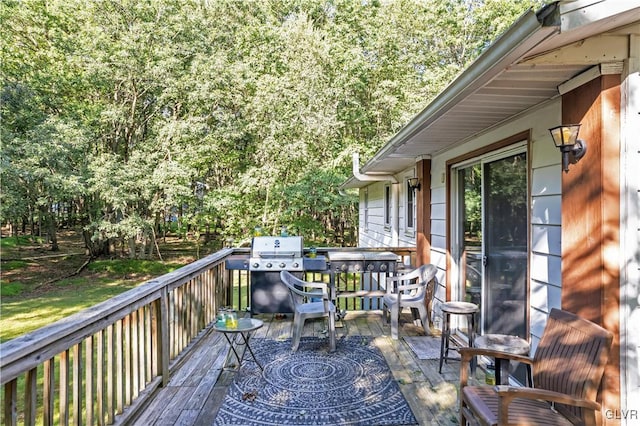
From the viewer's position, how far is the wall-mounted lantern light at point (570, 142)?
2.12m

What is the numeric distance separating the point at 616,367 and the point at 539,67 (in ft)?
5.09

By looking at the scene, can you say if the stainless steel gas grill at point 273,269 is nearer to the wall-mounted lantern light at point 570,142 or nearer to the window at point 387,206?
the window at point 387,206

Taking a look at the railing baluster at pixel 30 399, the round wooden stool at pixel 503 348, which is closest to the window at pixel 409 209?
the round wooden stool at pixel 503 348

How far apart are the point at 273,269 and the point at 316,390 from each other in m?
2.14

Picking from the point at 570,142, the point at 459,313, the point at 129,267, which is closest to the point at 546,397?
the point at 570,142

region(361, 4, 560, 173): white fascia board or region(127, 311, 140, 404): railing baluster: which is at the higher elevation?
region(361, 4, 560, 173): white fascia board

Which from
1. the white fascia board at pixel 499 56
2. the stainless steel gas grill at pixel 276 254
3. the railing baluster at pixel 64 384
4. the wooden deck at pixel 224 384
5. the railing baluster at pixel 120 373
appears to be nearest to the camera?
the white fascia board at pixel 499 56

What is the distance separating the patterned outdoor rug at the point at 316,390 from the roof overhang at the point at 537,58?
85.3 inches

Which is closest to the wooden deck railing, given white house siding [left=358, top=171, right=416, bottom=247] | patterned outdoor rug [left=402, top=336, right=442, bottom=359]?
patterned outdoor rug [left=402, top=336, right=442, bottom=359]

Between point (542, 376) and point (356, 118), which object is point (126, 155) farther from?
point (542, 376)

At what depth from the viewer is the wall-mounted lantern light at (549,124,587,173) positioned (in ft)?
6.96

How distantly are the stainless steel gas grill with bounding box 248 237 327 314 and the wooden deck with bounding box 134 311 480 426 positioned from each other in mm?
460

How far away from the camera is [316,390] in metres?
3.23

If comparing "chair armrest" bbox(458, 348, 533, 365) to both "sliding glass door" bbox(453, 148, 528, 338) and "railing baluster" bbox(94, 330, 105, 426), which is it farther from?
"railing baluster" bbox(94, 330, 105, 426)
